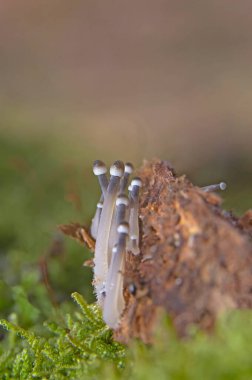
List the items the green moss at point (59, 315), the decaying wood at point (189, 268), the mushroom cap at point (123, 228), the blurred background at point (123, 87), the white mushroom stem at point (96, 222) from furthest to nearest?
the blurred background at point (123, 87)
the white mushroom stem at point (96, 222)
the mushroom cap at point (123, 228)
the decaying wood at point (189, 268)
the green moss at point (59, 315)

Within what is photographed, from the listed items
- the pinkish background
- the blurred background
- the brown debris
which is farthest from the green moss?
the pinkish background

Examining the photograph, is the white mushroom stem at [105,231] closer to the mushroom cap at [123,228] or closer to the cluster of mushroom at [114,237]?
the cluster of mushroom at [114,237]

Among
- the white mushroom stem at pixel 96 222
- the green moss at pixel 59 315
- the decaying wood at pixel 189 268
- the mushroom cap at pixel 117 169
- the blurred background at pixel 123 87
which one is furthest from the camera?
the blurred background at pixel 123 87

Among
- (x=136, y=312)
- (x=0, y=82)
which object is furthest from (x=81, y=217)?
(x=0, y=82)

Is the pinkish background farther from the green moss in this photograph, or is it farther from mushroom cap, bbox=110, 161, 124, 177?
mushroom cap, bbox=110, 161, 124, 177

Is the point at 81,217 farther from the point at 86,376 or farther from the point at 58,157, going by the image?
the point at 86,376

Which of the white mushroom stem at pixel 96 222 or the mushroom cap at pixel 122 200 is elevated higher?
the white mushroom stem at pixel 96 222

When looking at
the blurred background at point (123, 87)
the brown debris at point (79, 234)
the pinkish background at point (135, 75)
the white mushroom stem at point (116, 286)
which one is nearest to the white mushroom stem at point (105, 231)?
the white mushroom stem at point (116, 286)
